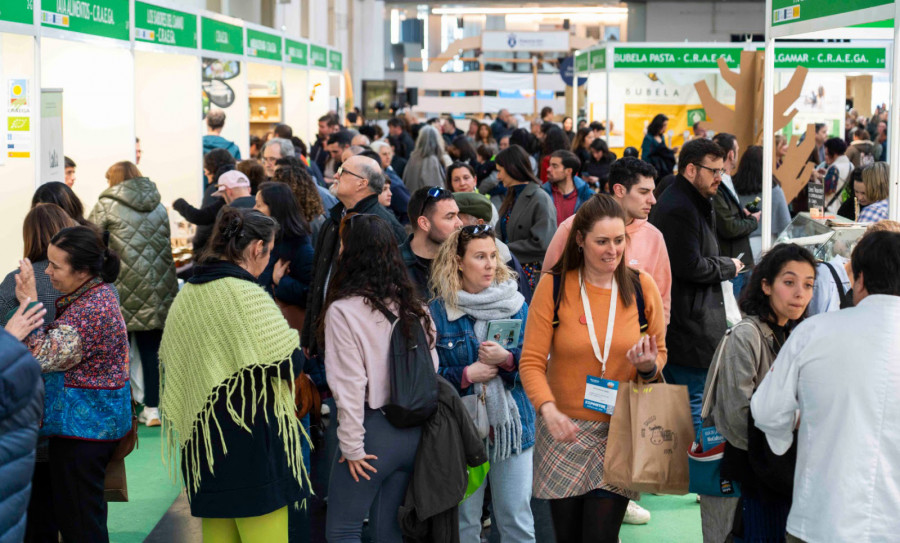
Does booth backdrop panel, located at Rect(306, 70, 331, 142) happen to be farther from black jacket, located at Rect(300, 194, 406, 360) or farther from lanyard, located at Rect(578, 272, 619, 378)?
lanyard, located at Rect(578, 272, 619, 378)

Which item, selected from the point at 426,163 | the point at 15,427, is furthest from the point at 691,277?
the point at 426,163

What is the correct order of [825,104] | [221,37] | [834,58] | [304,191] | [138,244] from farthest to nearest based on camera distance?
1. [825,104]
2. [834,58]
3. [221,37]
4. [138,244]
5. [304,191]

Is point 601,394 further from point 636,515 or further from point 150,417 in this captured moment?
point 150,417

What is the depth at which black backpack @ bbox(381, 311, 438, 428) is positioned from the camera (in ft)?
9.82

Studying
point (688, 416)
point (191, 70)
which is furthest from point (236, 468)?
point (191, 70)

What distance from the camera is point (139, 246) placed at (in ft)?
18.7

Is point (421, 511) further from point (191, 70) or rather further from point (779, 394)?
point (191, 70)

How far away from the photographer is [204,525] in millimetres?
3178

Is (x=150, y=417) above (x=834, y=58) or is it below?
below

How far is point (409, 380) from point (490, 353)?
13.5 inches

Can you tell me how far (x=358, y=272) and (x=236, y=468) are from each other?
670 mm

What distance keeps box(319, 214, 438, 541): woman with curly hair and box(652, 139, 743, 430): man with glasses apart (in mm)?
1540

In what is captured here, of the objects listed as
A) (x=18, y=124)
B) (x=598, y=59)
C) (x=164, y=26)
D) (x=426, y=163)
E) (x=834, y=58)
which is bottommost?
(x=426, y=163)

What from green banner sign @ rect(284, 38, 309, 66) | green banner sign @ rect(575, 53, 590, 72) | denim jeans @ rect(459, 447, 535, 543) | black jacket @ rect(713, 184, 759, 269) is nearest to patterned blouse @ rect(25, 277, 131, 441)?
denim jeans @ rect(459, 447, 535, 543)
